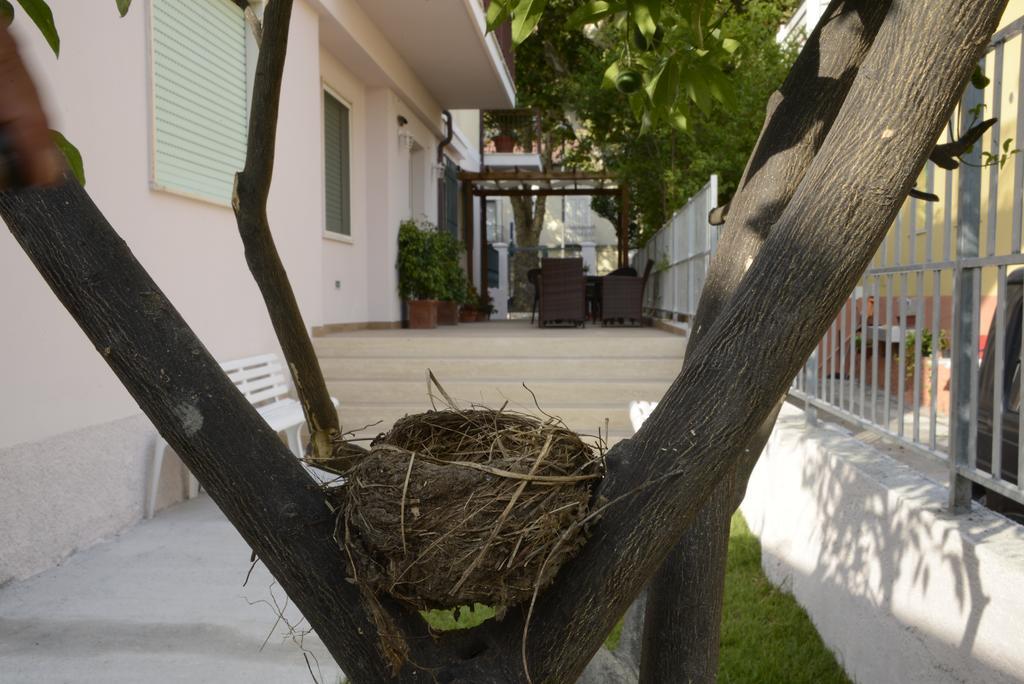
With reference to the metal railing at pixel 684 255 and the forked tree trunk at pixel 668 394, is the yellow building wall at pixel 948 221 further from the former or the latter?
the metal railing at pixel 684 255

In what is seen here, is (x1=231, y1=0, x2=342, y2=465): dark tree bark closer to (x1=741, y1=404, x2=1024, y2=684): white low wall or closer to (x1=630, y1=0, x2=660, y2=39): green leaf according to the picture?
(x1=630, y1=0, x2=660, y2=39): green leaf

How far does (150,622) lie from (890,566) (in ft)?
10.2

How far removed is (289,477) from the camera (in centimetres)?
171

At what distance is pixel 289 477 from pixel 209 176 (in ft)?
20.9

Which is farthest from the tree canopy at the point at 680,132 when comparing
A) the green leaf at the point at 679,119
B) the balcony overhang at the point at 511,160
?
the green leaf at the point at 679,119

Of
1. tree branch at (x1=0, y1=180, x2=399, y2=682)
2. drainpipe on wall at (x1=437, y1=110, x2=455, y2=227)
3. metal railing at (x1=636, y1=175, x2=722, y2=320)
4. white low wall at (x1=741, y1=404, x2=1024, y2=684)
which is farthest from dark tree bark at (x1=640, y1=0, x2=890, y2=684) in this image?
drainpipe on wall at (x1=437, y1=110, x2=455, y2=227)

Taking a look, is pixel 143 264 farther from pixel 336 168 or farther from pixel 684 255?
pixel 684 255

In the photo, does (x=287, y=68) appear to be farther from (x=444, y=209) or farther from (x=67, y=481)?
(x=444, y=209)

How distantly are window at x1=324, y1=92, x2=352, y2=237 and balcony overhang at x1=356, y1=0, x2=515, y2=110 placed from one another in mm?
1167

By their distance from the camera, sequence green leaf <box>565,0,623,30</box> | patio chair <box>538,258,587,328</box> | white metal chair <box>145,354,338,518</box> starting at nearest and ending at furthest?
green leaf <box>565,0,623,30</box> < white metal chair <box>145,354,338,518</box> < patio chair <box>538,258,587,328</box>

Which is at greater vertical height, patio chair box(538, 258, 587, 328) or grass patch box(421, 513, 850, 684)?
patio chair box(538, 258, 587, 328)

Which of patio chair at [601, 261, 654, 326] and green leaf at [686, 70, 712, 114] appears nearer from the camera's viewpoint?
green leaf at [686, 70, 712, 114]

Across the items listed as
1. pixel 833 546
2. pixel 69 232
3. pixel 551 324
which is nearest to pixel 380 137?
pixel 551 324

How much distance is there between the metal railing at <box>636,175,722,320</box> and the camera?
34.1ft
